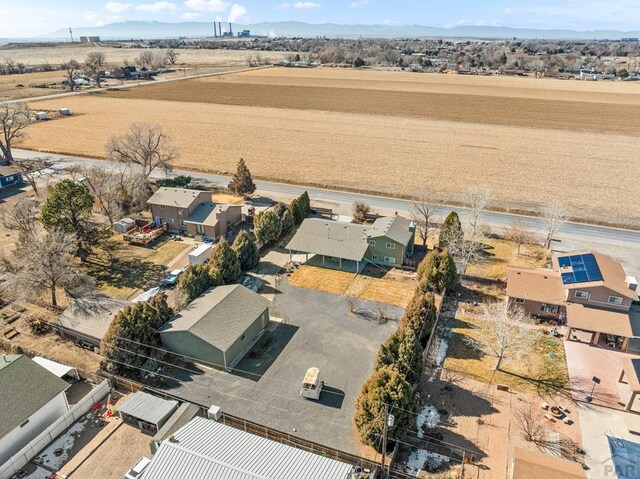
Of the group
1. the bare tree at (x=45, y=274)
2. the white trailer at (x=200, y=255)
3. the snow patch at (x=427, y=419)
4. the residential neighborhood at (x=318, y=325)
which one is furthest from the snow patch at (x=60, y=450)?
the snow patch at (x=427, y=419)

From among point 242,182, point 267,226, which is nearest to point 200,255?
point 267,226

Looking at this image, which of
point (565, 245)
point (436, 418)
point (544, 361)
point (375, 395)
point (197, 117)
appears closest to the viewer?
point (375, 395)

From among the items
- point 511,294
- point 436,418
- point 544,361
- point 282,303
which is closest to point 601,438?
point 544,361

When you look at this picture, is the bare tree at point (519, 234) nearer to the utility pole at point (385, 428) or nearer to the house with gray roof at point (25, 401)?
the utility pole at point (385, 428)

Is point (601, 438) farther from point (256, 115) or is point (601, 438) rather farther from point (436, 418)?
point (256, 115)

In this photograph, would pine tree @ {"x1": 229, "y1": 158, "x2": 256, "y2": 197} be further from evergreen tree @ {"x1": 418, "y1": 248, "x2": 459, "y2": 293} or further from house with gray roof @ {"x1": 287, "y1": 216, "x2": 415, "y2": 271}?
evergreen tree @ {"x1": 418, "y1": 248, "x2": 459, "y2": 293}

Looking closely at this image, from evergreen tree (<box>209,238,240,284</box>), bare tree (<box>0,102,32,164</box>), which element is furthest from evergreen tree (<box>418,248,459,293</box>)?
bare tree (<box>0,102,32,164</box>)


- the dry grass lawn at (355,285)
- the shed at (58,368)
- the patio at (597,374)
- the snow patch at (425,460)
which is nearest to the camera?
the snow patch at (425,460)
